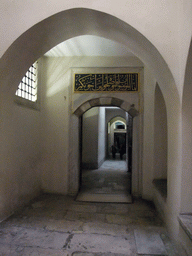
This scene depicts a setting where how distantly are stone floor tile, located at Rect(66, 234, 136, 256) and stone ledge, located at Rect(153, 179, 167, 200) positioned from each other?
3.51 feet

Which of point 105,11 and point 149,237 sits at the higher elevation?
point 105,11

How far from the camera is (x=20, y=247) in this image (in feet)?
8.07

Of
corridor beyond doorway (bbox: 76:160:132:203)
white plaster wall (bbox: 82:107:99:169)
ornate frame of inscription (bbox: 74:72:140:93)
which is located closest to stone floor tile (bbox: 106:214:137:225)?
corridor beyond doorway (bbox: 76:160:132:203)

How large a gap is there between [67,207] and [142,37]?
3.38 metres

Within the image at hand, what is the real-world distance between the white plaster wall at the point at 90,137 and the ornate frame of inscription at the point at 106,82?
4098mm

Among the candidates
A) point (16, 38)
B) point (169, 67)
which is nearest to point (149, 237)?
point (169, 67)

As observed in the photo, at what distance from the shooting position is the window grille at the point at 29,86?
13.7ft

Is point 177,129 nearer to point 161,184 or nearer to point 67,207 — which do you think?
point 161,184

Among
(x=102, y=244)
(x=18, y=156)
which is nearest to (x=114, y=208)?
(x=102, y=244)

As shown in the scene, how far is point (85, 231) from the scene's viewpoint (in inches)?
116

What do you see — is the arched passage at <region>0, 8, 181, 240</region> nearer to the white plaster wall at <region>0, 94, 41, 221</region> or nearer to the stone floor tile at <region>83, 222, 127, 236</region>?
the white plaster wall at <region>0, 94, 41, 221</region>

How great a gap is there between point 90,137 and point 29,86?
4849 millimetres

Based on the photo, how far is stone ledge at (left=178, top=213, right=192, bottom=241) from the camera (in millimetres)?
2014

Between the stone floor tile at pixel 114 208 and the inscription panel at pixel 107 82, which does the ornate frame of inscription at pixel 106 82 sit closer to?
the inscription panel at pixel 107 82
